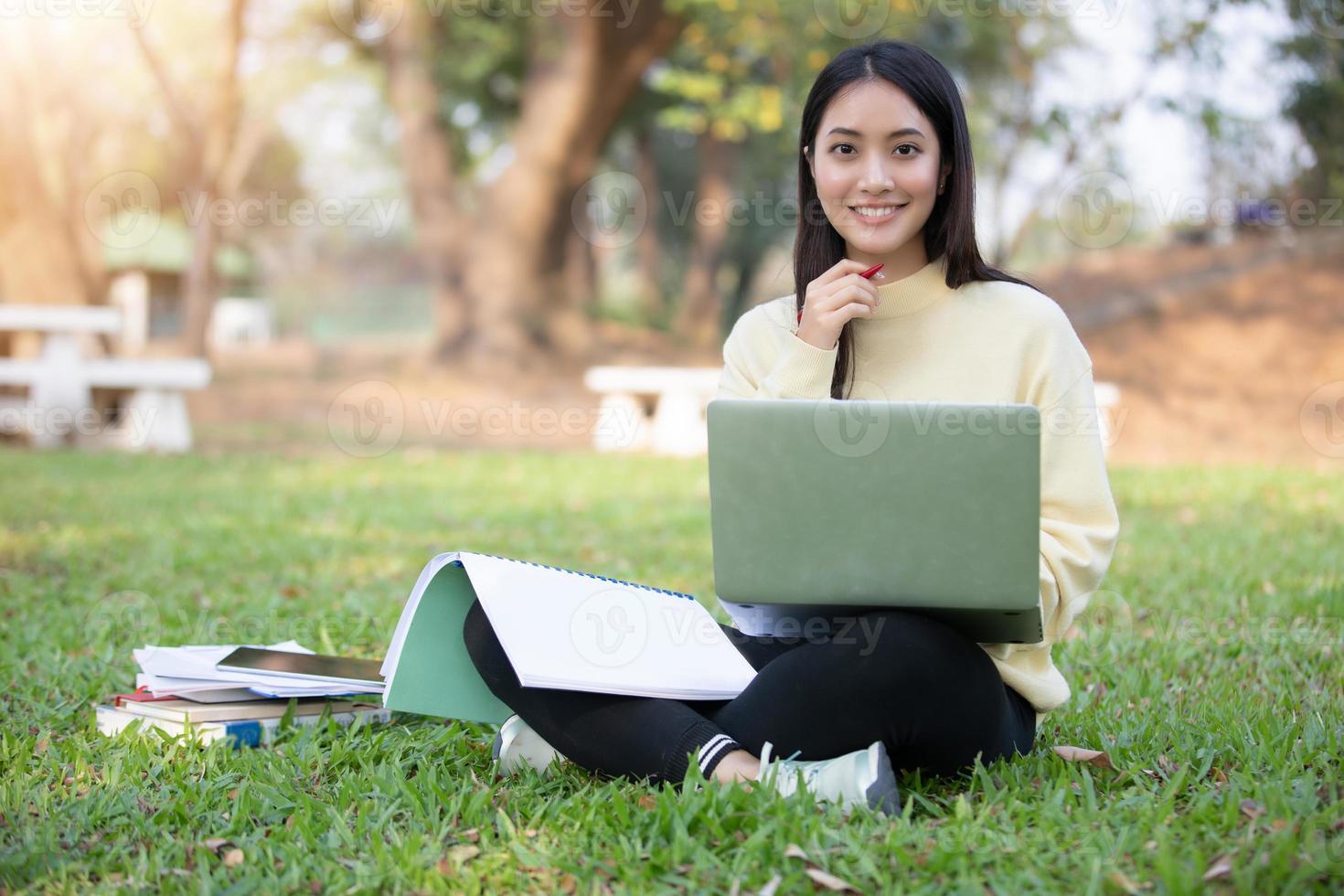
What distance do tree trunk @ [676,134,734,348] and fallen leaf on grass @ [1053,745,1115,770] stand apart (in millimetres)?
13829

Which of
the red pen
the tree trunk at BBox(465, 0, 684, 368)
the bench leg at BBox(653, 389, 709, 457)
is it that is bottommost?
the bench leg at BBox(653, 389, 709, 457)

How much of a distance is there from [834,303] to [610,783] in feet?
3.09

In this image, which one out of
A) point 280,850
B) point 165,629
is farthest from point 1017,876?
point 165,629

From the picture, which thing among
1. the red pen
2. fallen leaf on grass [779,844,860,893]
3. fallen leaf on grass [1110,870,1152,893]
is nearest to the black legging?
fallen leaf on grass [779,844,860,893]

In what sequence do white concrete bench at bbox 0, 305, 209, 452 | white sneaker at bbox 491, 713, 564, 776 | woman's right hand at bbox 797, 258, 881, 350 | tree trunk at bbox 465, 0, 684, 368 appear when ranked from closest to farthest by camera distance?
1. woman's right hand at bbox 797, 258, 881, 350
2. white sneaker at bbox 491, 713, 564, 776
3. white concrete bench at bbox 0, 305, 209, 452
4. tree trunk at bbox 465, 0, 684, 368

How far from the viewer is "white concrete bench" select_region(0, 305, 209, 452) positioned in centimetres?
836

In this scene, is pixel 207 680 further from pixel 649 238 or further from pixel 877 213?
pixel 649 238

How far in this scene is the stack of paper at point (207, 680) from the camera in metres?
2.53

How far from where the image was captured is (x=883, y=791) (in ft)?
6.54

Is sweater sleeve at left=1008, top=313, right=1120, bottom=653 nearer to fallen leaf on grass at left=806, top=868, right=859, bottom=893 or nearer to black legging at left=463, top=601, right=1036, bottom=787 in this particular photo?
black legging at left=463, top=601, right=1036, bottom=787

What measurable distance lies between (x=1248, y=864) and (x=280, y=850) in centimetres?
144

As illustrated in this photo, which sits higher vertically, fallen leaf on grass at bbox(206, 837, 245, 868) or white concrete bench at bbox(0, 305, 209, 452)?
white concrete bench at bbox(0, 305, 209, 452)

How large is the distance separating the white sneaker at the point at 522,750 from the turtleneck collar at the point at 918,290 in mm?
1036

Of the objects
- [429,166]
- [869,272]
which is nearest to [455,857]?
[869,272]
